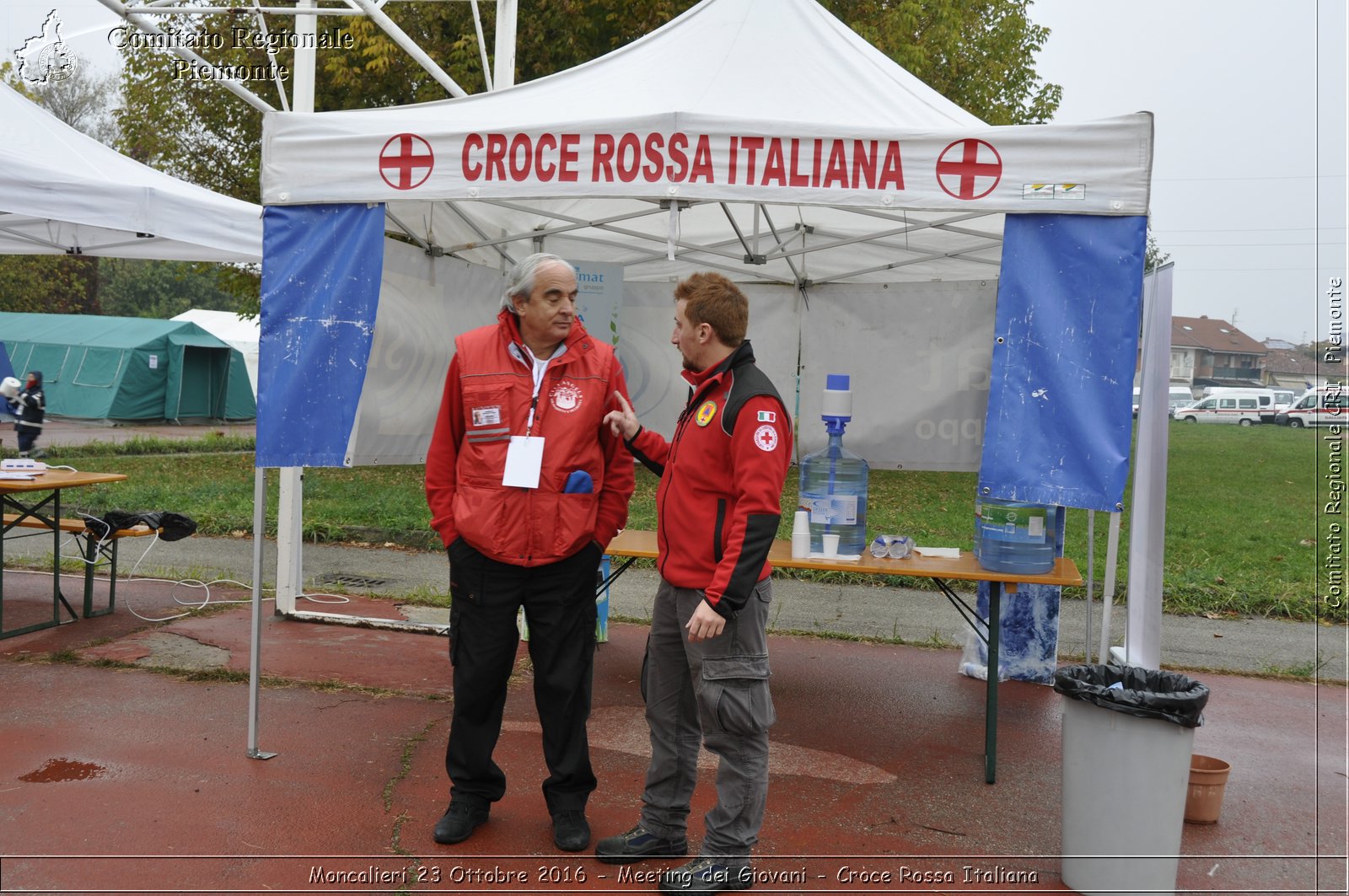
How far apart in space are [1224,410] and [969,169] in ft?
107

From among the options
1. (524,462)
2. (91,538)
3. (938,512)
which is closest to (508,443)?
(524,462)

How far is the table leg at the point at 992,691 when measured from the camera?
187 inches

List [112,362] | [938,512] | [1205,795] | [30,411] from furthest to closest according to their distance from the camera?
[112,362] < [30,411] < [938,512] < [1205,795]

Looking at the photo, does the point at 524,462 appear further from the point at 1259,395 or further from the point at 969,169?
the point at 1259,395

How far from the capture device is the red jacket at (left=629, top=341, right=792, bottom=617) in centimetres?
331

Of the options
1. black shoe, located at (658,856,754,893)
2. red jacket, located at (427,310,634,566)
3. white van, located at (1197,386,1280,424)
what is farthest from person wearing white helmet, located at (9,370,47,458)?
white van, located at (1197,386,1280,424)

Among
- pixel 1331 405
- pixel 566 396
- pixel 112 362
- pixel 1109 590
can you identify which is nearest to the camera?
pixel 566 396

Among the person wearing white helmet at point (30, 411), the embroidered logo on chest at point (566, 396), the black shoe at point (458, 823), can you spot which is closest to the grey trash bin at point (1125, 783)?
the embroidered logo on chest at point (566, 396)

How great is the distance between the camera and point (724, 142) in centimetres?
421

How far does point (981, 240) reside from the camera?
21.7 ft

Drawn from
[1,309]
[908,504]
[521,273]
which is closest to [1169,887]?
[521,273]

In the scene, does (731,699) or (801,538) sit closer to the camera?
(731,699)

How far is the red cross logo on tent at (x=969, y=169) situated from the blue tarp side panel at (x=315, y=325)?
230 cm

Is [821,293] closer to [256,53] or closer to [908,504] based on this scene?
[908,504]
